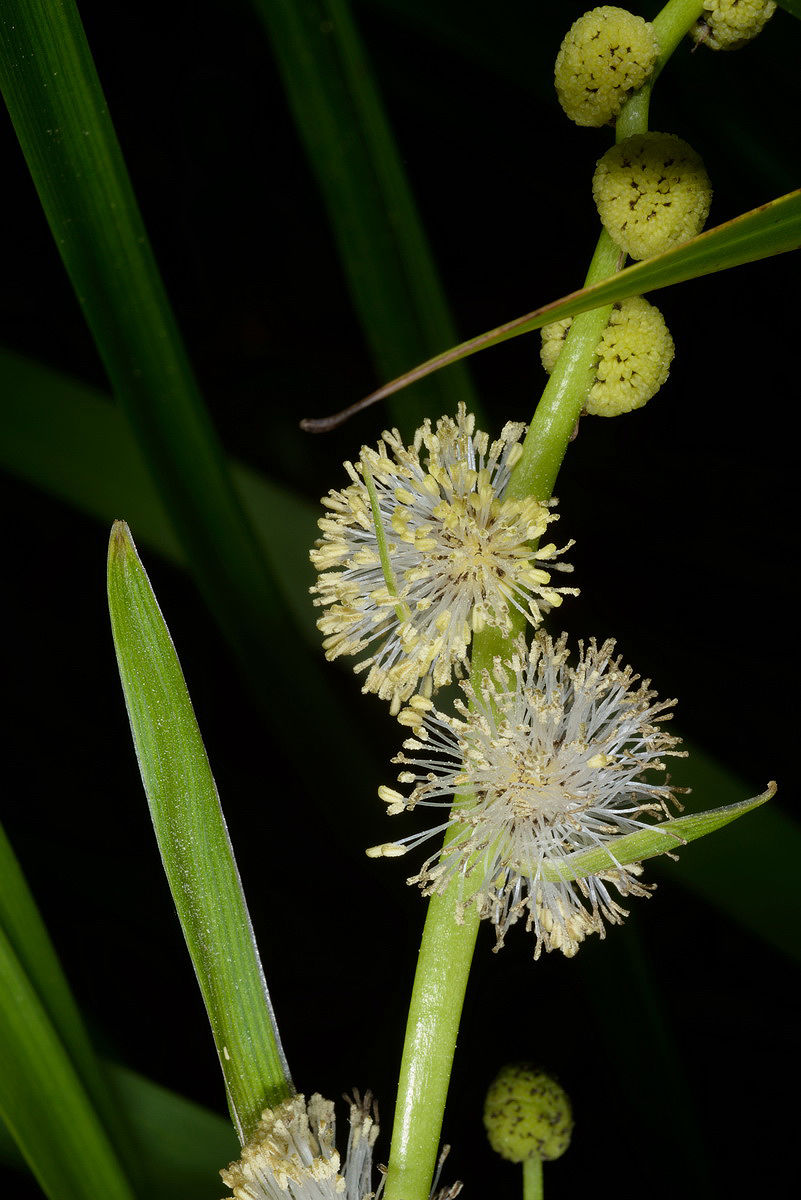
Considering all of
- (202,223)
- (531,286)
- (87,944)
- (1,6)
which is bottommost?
(87,944)

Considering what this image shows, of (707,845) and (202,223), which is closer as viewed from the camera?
(707,845)

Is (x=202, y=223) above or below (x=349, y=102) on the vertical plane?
above

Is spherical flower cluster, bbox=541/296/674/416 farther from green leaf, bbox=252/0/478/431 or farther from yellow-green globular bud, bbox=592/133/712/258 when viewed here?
green leaf, bbox=252/0/478/431

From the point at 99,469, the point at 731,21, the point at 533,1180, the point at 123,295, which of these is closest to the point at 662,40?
the point at 731,21

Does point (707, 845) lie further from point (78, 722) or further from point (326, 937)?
point (78, 722)

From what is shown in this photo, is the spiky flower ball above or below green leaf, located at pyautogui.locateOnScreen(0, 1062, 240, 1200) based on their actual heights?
above

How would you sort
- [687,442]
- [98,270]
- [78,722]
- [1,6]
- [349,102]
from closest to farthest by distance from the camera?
1. [1,6]
2. [98,270]
3. [349,102]
4. [687,442]
5. [78,722]

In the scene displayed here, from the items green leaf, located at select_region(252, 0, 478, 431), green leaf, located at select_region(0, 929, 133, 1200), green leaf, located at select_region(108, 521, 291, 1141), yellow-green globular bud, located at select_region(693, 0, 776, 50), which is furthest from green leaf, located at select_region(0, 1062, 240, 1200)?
yellow-green globular bud, located at select_region(693, 0, 776, 50)

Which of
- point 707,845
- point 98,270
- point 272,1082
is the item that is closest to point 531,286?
point 98,270
